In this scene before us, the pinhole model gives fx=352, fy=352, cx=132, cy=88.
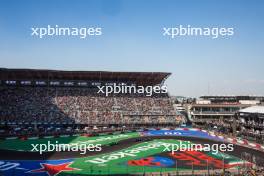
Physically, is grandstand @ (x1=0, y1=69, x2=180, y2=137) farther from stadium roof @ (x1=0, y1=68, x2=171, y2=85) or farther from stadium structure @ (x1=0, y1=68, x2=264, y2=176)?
stadium structure @ (x1=0, y1=68, x2=264, y2=176)

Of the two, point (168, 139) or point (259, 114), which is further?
point (259, 114)

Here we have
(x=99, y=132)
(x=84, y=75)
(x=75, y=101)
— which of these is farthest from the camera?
(x=84, y=75)

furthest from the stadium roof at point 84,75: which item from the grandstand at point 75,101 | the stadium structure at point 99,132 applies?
the stadium structure at point 99,132

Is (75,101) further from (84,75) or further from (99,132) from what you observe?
(99,132)

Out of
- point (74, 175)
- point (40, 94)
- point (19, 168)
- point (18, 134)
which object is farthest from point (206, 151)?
point (40, 94)

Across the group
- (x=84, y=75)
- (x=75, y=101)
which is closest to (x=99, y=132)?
(x=75, y=101)

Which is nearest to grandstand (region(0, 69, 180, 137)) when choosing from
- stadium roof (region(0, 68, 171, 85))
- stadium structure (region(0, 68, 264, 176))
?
stadium roof (region(0, 68, 171, 85))

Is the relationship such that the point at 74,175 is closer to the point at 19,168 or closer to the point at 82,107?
the point at 19,168
